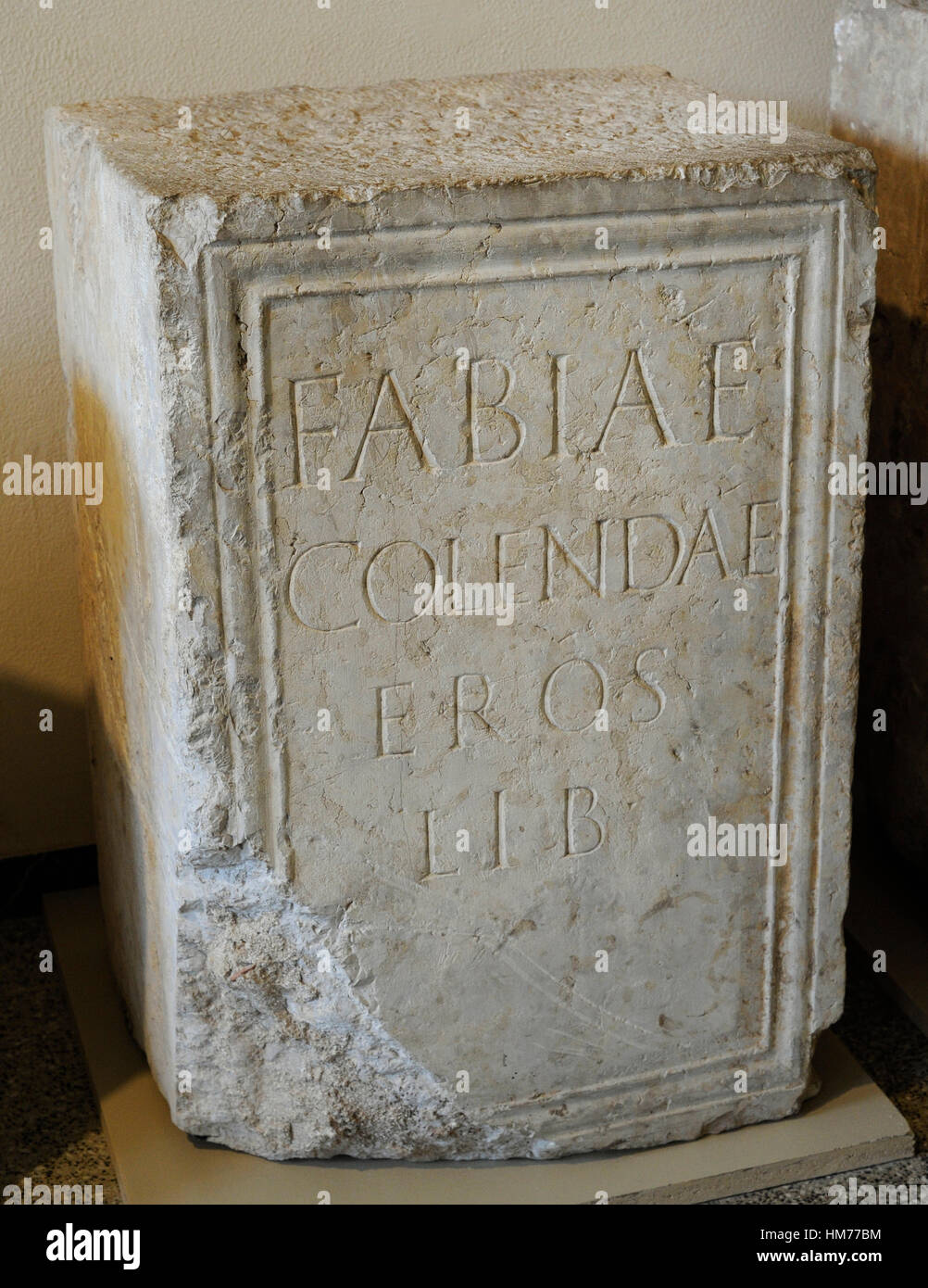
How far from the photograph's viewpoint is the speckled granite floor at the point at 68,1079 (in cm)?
248

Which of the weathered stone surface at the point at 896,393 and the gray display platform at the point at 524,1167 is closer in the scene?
the gray display platform at the point at 524,1167

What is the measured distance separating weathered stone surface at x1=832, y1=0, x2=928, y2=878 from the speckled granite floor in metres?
0.36

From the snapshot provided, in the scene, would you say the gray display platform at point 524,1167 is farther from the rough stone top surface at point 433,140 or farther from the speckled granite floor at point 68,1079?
the rough stone top surface at point 433,140

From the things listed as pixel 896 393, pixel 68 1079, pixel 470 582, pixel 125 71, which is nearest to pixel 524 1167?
pixel 68 1079

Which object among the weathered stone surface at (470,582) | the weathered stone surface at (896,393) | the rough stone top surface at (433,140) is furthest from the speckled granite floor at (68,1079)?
the rough stone top surface at (433,140)

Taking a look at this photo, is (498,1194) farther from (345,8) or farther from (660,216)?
(345,8)

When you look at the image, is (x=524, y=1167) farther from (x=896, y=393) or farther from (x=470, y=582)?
(x=896, y=393)

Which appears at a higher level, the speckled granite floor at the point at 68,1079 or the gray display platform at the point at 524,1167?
the gray display platform at the point at 524,1167

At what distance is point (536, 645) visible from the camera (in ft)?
7.29

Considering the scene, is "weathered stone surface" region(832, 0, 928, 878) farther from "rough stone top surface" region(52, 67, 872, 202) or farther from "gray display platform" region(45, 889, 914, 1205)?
"gray display platform" region(45, 889, 914, 1205)

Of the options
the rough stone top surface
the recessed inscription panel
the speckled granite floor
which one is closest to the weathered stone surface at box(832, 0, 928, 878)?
the speckled granite floor

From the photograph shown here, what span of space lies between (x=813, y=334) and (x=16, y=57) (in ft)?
4.85

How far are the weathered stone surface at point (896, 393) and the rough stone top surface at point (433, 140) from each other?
1.58 feet

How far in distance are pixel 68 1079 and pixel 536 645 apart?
1.17 metres
